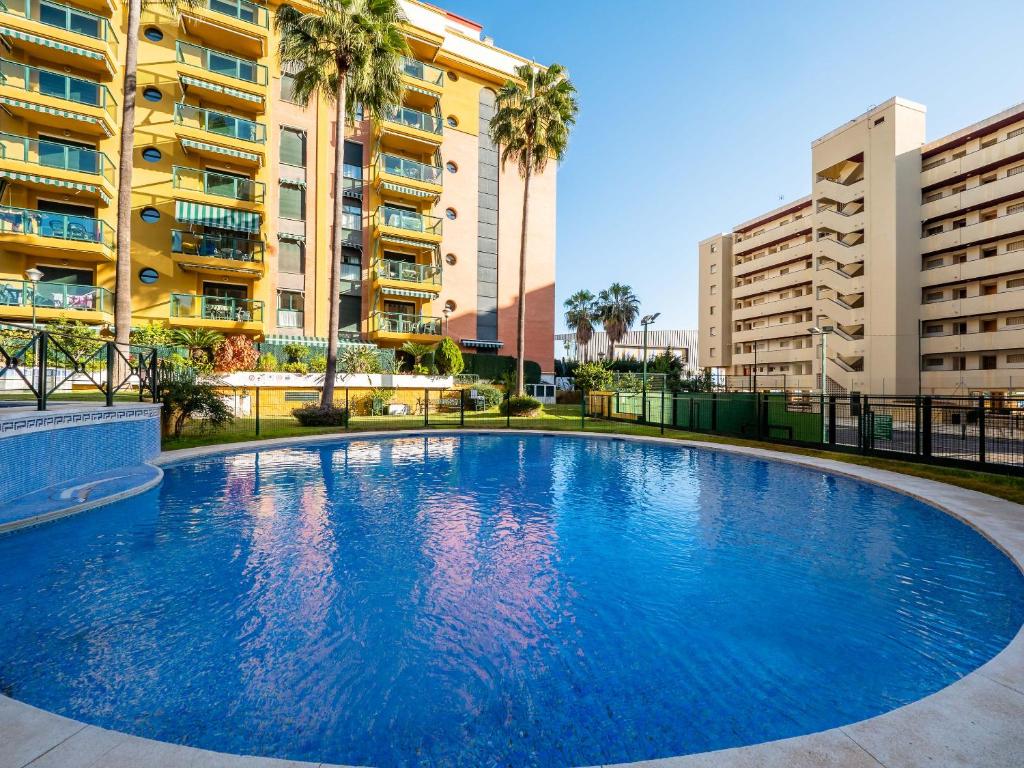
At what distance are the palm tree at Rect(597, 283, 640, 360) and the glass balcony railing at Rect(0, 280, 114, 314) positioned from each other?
1726 inches

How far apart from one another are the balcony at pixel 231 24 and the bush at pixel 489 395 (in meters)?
23.2

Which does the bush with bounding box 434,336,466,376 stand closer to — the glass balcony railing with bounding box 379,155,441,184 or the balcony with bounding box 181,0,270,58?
→ the glass balcony railing with bounding box 379,155,441,184

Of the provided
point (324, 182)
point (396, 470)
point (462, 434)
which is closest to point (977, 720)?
point (396, 470)

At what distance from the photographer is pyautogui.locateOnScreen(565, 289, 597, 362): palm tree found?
186ft

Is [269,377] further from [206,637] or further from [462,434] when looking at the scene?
[206,637]

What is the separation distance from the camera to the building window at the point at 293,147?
3020cm

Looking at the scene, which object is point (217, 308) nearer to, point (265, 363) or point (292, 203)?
point (265, 363)

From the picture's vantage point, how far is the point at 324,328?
30562 mm

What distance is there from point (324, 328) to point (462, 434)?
15568 millimetres

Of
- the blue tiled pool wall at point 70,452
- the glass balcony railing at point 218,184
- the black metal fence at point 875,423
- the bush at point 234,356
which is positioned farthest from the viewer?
the glass balcony railing at point 218,184

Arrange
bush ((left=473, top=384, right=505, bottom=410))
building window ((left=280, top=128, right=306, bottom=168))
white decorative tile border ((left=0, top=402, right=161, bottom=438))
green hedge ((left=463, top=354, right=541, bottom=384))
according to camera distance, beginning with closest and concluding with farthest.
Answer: white decorative tile border ((left=0, top=402, right=161, bottom=438)), bush ((left=473, top=384, right=505, bottom=410)), building window ((left=280, top=128, right=306, bottom=168)), green hedge ((left=463, top=354, right=541, bottom=384))

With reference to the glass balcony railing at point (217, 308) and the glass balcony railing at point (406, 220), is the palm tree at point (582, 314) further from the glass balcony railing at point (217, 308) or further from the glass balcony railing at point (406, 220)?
the glass balcony railing at point (217, 308)

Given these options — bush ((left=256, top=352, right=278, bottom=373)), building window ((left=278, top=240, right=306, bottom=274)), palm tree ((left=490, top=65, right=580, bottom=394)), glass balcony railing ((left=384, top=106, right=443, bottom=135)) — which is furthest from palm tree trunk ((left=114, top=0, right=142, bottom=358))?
glass balcony railing ((left=384, top=106, right=443, bottom=135))

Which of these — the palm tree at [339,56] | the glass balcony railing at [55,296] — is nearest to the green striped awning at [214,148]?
the palm tree at [339,56]
